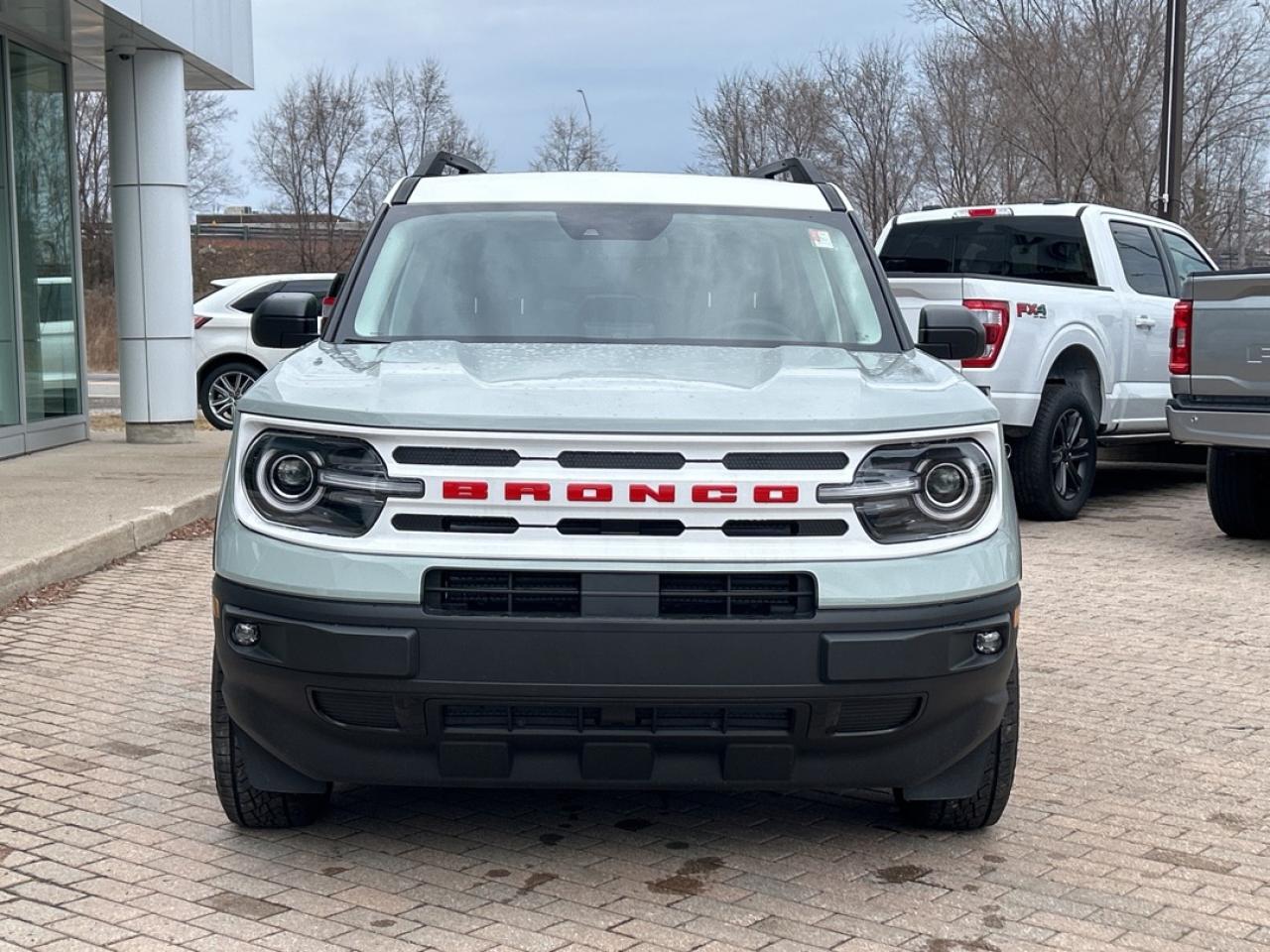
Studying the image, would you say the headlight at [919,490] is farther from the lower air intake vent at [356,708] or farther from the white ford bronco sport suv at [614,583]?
the lower air intake vent at [356,708]

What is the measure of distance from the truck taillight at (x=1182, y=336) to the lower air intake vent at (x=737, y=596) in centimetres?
632

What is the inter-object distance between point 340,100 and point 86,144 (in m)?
7.21

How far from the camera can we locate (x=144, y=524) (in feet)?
30.3

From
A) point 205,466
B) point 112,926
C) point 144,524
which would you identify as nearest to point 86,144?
point 205,466

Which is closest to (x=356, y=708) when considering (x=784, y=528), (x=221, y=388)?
(x=784, y=528)

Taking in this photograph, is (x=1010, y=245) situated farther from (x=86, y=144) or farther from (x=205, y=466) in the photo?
(x=86, y=144)

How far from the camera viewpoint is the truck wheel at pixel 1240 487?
9758 millimetres

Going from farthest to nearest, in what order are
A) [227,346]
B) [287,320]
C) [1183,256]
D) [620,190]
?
1. [227,346]
2. [1183,256]
3. [620,190]
4. [287,320]

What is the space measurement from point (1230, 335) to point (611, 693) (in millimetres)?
6561

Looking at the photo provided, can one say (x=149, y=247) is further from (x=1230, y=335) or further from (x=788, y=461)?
(x=788, y=461)

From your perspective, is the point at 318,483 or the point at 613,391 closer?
the point at 318,483

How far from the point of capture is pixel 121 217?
13.9 metres

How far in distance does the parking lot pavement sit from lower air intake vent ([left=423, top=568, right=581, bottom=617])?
73 cm

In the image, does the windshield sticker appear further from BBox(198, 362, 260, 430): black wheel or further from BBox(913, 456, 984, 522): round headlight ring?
BBox(198, 362, 260, 430): black wheel
